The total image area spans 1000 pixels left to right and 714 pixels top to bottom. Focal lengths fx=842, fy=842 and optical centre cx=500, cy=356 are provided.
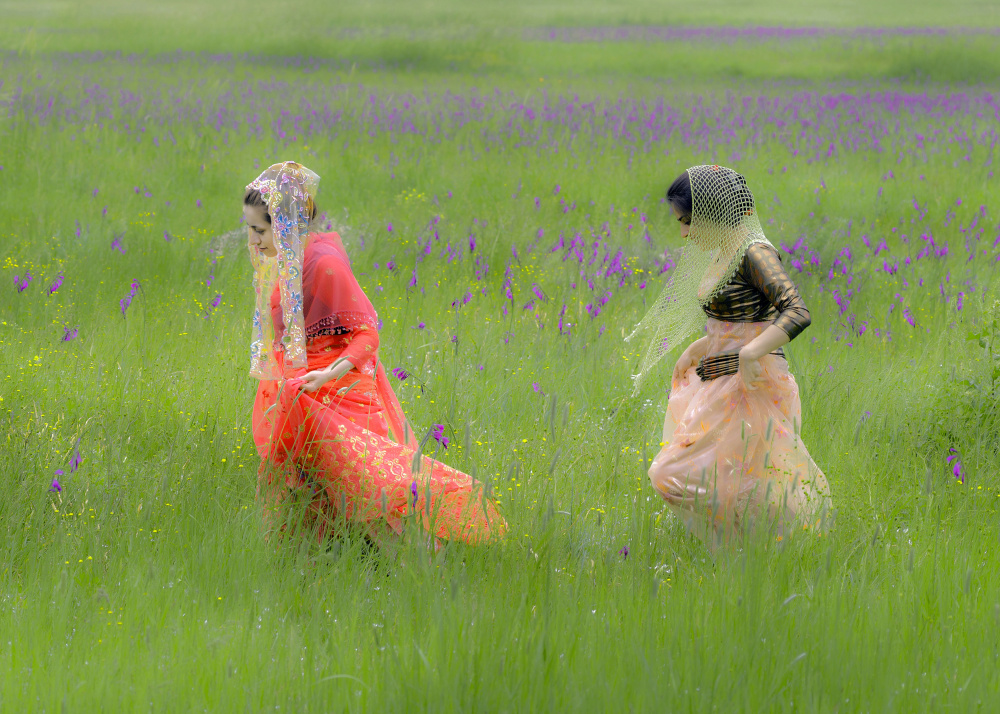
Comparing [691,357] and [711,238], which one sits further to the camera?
[691,357]

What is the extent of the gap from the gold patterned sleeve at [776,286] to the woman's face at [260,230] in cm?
176

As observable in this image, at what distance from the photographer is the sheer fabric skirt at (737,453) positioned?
9.55 feet

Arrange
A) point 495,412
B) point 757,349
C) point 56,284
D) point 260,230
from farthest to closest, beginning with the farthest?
1. point 56,284
2. point 495,412
3. point 260,230
4. point 757,349

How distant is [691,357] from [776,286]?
0.47 metres

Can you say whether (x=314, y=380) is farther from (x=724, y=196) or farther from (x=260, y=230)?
(x=724, y=196)

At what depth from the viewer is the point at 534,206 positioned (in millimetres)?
7656

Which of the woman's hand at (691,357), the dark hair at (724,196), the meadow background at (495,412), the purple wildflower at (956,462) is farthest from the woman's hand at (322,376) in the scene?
the purple wildflower at (956,462)

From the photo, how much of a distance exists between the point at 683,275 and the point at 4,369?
3048mm

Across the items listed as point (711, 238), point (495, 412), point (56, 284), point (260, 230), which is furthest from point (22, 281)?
point (711, 238)

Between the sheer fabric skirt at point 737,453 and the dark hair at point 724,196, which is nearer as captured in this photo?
the sheer fabric skirt at point 737,453

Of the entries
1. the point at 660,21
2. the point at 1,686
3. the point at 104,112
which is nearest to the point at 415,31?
the point at 660,21

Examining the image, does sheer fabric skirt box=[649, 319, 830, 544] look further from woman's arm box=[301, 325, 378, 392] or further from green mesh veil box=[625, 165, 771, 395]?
woman's arm box=[301, 325, 378, 392]

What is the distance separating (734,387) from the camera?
9.96 ft

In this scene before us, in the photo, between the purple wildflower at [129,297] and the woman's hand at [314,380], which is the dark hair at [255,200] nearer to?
the woman's hand at [314,380]
